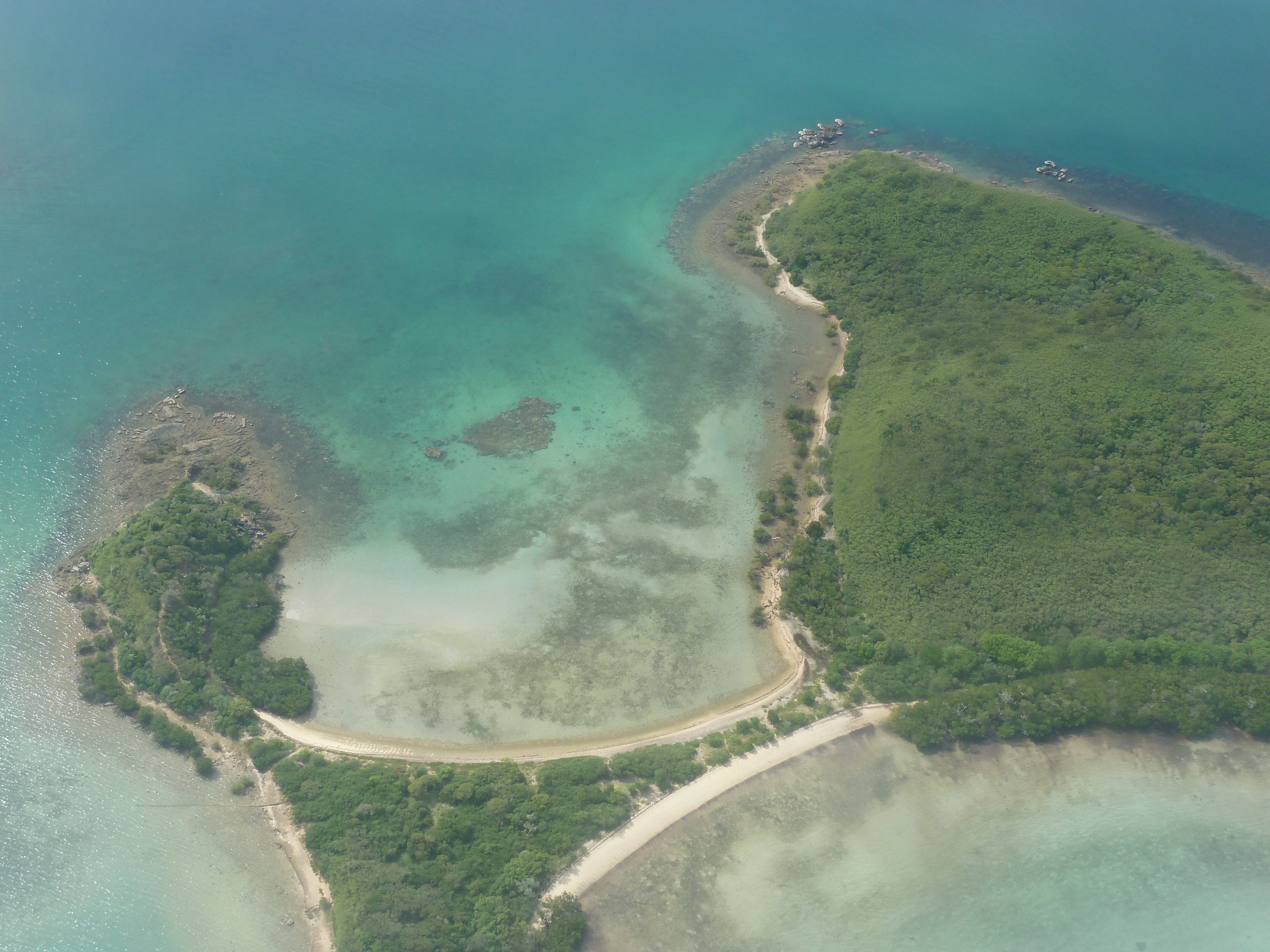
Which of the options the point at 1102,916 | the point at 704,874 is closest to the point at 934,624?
the point at 1102,916

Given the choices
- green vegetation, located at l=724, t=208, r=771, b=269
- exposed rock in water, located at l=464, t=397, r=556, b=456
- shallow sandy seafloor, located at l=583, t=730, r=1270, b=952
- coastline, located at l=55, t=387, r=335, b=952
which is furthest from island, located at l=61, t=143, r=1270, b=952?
green vegetation, located at l=724, t=208, r=771, b=269

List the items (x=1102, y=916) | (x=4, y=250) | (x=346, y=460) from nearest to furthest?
(x=1102, y=916), (x=346, y=460), (x=4, y=250)

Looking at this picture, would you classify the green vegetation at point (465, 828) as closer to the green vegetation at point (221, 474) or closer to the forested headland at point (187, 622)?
the forested headland at point (187, 622)

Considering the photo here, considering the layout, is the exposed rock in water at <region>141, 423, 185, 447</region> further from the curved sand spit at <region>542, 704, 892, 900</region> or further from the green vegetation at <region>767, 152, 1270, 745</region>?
the green vegetation at <region>767, 152, 1270, 745</region>

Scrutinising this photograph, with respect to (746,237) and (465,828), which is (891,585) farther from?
(746,237)

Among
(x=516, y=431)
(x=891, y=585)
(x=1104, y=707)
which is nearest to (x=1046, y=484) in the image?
(x=891, y=585)

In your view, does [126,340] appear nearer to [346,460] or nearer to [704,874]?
[346,460]
